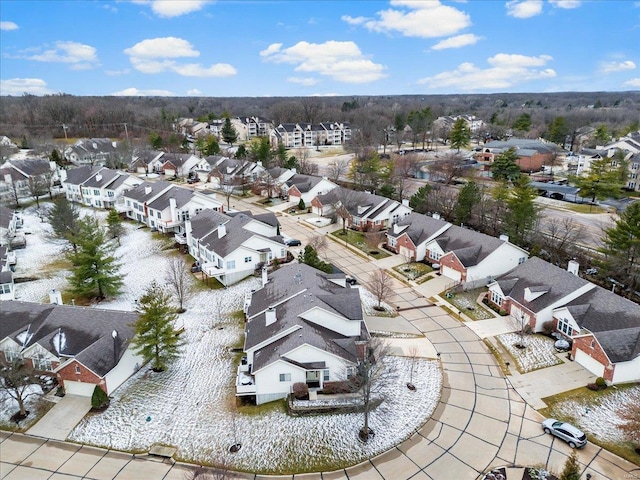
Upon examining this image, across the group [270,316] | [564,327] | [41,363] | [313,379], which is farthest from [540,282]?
[41,363]

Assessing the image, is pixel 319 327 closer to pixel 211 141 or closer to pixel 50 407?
pixel 50 407

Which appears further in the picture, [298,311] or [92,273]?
[92,273]

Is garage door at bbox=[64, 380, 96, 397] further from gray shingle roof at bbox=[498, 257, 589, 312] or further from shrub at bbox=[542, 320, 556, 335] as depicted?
shrub at bbox=[542, 320, 556, 335]

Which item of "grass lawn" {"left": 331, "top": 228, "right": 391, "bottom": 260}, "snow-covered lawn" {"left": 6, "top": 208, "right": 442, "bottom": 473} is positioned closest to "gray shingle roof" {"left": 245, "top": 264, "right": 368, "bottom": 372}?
"snow-covered lawn" {"left": 6, "top": 208, "right": 442, "bottom": 473}

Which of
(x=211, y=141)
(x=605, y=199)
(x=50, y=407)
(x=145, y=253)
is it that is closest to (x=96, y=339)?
(x=50, y=407)

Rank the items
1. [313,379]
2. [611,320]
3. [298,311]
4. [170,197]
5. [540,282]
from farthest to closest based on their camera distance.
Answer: [170,197] < [540,282] < [611,320] < [298,311] < [313,379]

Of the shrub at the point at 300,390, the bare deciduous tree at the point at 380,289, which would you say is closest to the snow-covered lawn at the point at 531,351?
the bare deciduous tree at the point at 380,289

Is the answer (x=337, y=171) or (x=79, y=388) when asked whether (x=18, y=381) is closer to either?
(x=79, y=388)
